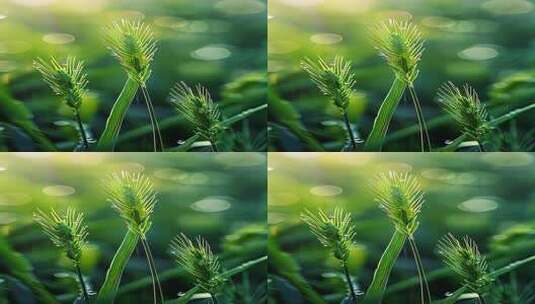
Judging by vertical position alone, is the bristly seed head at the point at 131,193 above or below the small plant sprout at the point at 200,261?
above

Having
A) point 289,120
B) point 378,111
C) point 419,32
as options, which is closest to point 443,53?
point 419,32

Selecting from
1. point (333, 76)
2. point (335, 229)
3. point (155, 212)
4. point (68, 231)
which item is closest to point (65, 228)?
point (68, 231)

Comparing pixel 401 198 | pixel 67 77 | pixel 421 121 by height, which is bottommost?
pixel 401 198

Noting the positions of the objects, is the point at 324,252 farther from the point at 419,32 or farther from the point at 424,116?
the point at 419,32

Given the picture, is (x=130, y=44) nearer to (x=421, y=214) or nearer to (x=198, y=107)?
(x=198, y=107)

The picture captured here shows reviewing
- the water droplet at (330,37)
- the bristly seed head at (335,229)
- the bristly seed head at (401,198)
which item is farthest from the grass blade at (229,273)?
the water droplet at (330,37)

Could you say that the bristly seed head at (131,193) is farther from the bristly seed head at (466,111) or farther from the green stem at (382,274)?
the bristly seed head at (466,111)

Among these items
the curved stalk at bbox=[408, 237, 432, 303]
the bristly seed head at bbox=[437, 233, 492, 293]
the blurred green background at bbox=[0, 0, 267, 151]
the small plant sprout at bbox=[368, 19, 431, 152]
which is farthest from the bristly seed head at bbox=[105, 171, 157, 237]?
the bristly seed head at bbox=[437, 233, 492, 293]
